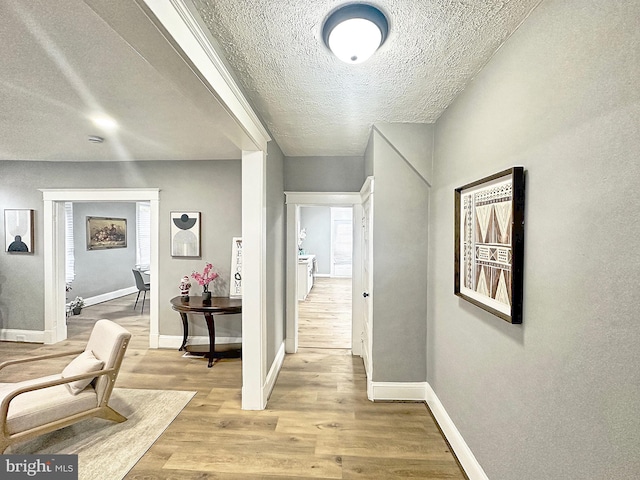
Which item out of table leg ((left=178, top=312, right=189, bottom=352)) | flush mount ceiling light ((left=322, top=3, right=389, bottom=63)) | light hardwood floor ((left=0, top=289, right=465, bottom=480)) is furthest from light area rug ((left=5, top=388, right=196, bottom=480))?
flush mount ceiling light ((left=322, top=3, right=389, bottom=63))

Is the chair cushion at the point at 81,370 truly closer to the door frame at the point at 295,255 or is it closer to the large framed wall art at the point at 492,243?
the door frame at the point at 295,255

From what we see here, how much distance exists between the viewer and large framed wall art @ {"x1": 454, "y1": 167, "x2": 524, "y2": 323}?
1.41m

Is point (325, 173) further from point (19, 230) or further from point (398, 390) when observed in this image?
point (19, 230)

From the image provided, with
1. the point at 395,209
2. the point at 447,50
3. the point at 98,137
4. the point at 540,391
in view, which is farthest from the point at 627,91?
the point at 98,137

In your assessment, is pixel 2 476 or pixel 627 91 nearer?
pixel 627 91

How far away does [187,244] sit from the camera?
13.5 feet

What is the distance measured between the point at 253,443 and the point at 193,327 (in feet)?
7.50

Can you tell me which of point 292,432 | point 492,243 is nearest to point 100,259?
point 292,432

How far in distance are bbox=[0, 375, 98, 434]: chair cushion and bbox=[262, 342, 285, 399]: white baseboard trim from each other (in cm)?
128

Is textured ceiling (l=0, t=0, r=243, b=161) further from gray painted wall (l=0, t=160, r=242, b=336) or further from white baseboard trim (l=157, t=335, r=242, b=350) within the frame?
white baseboard trim (l=157, t=335, r=242, b=350)

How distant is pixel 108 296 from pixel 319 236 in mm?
5932

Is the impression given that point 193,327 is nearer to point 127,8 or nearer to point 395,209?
point 395,209

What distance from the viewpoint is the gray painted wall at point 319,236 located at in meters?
10.2

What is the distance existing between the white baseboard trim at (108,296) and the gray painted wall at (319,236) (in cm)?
499
